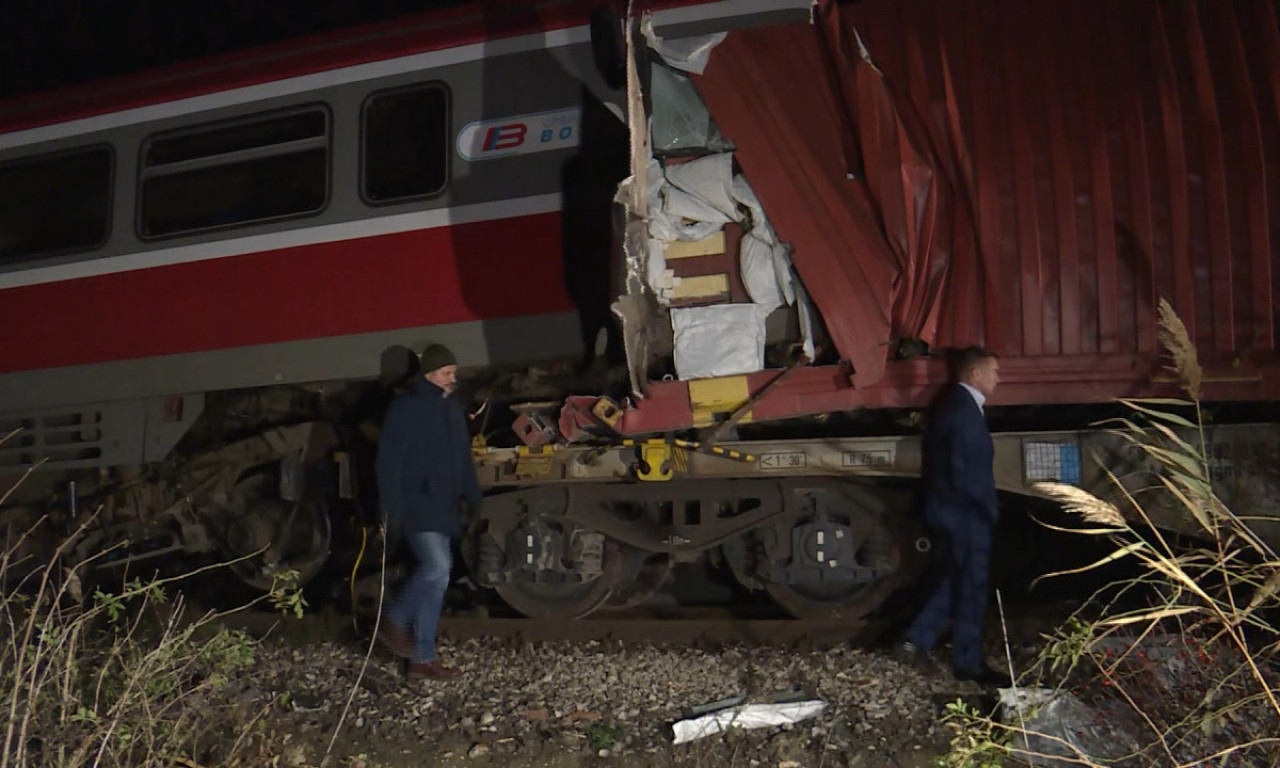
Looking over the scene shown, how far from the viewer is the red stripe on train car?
17.2 feet

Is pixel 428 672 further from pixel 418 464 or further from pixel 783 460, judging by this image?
pixel 783 460

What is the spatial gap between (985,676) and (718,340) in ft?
6.63

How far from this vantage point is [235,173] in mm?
5805

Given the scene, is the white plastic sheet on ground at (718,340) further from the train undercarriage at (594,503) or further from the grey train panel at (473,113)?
the grey train panel at (473,113)

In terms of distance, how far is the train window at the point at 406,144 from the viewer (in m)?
5.44

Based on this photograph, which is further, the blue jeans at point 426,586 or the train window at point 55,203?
the train window at point 55,203

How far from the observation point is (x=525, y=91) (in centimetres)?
529

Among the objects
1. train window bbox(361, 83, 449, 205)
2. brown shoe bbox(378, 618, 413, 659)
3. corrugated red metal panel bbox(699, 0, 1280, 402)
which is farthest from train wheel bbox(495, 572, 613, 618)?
train window bbox(361, 83, 449, 205)

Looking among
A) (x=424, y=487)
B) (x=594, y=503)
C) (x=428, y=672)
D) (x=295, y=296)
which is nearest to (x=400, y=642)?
(x=428, y=672)

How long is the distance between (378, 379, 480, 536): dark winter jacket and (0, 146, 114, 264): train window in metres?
2.80

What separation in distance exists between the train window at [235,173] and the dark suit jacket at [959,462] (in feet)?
12.0

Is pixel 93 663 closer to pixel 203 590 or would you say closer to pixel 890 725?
pixel 203 590

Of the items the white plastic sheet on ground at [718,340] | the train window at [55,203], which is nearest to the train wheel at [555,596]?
the white plastic sheet on ground at [718,340]

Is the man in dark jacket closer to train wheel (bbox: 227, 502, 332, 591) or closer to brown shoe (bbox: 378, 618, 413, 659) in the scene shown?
brown shoe (bbox: 378, 618, 413, 659)
